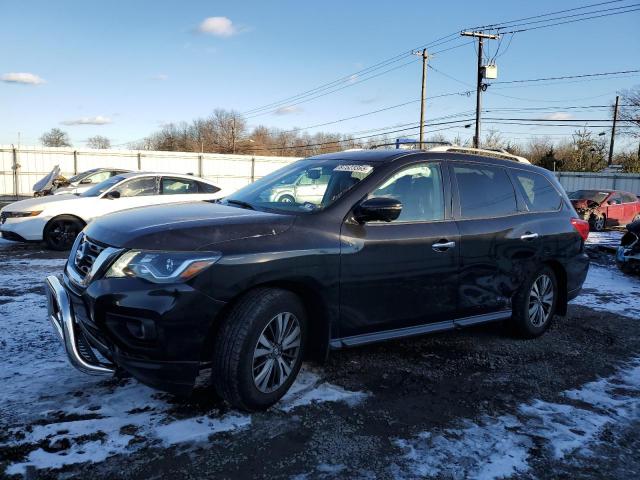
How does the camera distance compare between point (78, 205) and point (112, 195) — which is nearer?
point (78, 205)

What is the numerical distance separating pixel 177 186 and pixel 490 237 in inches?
288

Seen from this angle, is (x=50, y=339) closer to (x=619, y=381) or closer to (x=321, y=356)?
(x=321, y=356)

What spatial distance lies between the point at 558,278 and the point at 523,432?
261 centimetres

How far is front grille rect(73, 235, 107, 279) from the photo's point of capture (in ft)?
10.8

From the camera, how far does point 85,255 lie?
3418 mm

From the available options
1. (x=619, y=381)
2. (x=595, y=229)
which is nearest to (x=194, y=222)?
(x=619, y=381)

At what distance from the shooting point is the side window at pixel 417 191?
13.3 feet

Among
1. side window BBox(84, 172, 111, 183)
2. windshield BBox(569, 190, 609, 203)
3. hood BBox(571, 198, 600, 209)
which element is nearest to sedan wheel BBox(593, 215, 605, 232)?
hood BBox(571, 198, 600, 209)

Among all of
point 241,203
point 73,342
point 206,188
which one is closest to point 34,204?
Result: point 206,188

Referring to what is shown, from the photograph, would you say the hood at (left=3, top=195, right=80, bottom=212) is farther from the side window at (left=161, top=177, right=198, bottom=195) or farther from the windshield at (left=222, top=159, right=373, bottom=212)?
the windshield at (left=222, top=159, right=373, bottom=212)

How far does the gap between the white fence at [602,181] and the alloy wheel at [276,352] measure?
116 feet

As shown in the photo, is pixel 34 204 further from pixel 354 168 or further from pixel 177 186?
pixel 354 168

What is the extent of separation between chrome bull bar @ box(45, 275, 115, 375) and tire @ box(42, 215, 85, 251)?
6620 millimetres

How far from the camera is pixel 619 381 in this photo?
13.9ft
